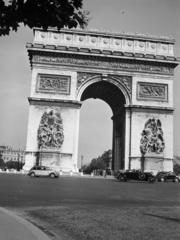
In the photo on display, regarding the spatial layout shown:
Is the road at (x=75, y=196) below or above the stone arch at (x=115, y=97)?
below

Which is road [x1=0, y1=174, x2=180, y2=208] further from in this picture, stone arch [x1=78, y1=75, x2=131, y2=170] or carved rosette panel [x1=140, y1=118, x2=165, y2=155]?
stone arch [x1=78, y1=75, x2=131, y2=170]

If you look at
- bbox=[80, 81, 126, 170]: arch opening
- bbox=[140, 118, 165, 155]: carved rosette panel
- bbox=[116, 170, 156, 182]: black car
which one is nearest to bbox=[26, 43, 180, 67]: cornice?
bbox=[80, 81, 126, 170]: arch opening

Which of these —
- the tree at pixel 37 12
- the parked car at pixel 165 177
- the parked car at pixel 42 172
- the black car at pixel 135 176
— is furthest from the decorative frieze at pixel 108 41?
the tree at pixel 37 12

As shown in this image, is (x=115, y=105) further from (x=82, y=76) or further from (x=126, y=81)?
(x=82, y=76)

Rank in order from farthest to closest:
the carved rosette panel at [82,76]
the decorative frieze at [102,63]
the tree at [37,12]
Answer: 1. the carved rosette panel at [82,76]
2. the decorative frieze at [102,63]
3. the tree at [37,12]

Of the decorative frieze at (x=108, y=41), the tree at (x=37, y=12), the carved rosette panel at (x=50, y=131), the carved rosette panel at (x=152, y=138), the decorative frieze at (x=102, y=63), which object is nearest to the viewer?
the tree at (x=37, y=12)

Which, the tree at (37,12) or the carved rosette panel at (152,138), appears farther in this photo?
the carved rosette panel at (152,138)

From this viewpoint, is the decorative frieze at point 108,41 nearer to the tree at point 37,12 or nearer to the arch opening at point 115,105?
the arch opening at point 115,105
